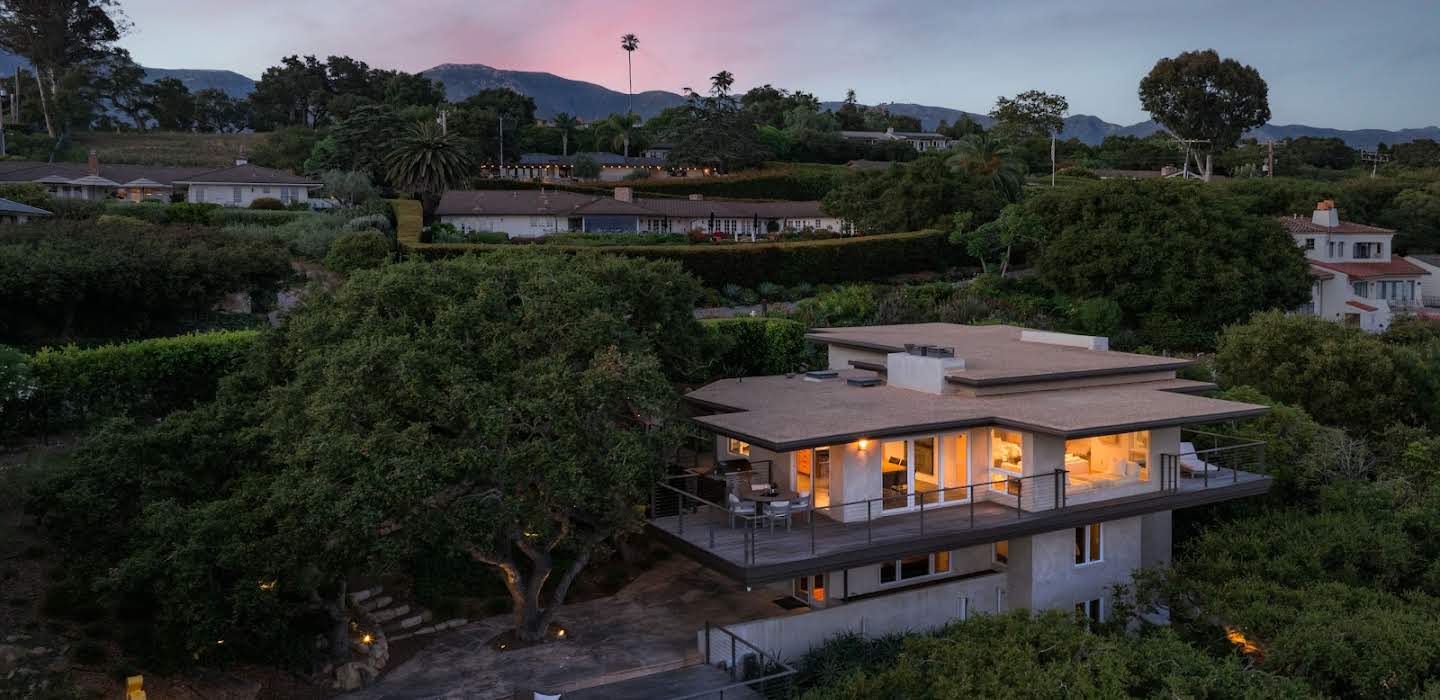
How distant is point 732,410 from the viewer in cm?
2092

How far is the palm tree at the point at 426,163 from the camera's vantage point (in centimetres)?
5669

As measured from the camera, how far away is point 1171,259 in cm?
4153

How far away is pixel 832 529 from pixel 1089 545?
19.1ft

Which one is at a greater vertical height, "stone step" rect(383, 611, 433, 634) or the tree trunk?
the tree trunk

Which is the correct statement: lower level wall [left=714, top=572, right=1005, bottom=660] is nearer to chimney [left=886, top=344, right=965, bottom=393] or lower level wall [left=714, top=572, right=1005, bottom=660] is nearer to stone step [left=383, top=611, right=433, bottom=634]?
chimney [left=886, top=344, right=965, bottom=393]

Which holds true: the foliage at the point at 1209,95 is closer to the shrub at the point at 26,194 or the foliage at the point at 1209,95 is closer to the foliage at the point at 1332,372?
the foliage at the point at 1332,372

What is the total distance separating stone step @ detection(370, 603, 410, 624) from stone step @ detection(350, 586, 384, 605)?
36 centimetres

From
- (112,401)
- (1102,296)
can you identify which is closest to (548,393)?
(112,401)

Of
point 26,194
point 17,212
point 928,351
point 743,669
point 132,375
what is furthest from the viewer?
Answer: point 26,194

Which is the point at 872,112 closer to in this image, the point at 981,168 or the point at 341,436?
the point at 981,168

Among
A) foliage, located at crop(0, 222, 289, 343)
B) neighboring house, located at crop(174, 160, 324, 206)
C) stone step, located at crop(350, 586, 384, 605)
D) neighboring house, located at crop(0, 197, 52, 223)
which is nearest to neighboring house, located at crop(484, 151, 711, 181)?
neighboring house, located at crop(174, 160, 324, 206)

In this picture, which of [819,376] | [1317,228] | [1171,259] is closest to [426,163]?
[1171,259]

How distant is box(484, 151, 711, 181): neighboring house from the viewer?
89625 mm

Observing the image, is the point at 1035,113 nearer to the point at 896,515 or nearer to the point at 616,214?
the point at 616,214
